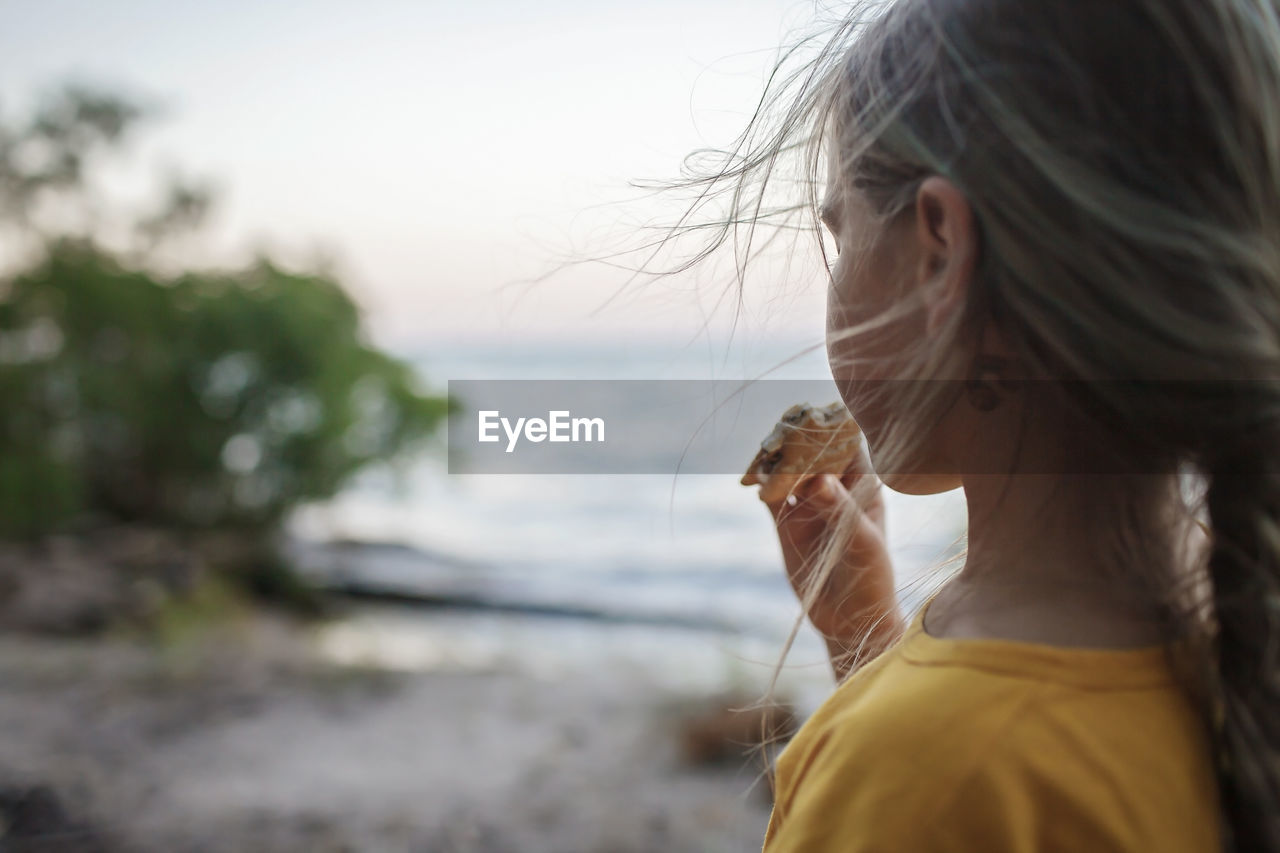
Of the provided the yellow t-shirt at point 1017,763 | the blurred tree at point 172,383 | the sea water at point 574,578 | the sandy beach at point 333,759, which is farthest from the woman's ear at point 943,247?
the blurred tree at point 172,383

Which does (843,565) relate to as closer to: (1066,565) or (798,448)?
(798,448)

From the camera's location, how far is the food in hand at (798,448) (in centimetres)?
66

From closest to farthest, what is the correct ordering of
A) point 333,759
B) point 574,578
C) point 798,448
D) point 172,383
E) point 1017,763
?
point 1017,763
point 798,448
point 333,759
point 172,383
point 574,578

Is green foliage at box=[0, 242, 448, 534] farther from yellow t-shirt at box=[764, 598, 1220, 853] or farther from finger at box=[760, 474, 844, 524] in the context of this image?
yellow t-shirt at box=[764, 598, 1220, 853]

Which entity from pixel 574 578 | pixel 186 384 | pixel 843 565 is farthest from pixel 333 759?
pixel 574 578

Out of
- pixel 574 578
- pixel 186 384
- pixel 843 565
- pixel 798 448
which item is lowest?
pixel 574 578

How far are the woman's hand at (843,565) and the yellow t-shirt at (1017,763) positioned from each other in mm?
280

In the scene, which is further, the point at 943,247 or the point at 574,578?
the point at 574,578

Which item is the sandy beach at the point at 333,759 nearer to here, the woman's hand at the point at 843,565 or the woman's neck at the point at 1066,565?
the woman's hand at the point at 843,565

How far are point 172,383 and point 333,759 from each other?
9.61 ft


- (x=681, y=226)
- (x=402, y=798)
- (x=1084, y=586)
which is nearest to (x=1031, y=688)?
(x=1084, y=586)

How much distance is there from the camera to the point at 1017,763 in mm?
400

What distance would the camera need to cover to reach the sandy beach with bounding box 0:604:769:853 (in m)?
2.40

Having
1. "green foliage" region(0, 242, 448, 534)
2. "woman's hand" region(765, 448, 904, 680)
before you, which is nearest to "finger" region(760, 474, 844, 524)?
"woman's hand" region(765, 448, 904, 680)
